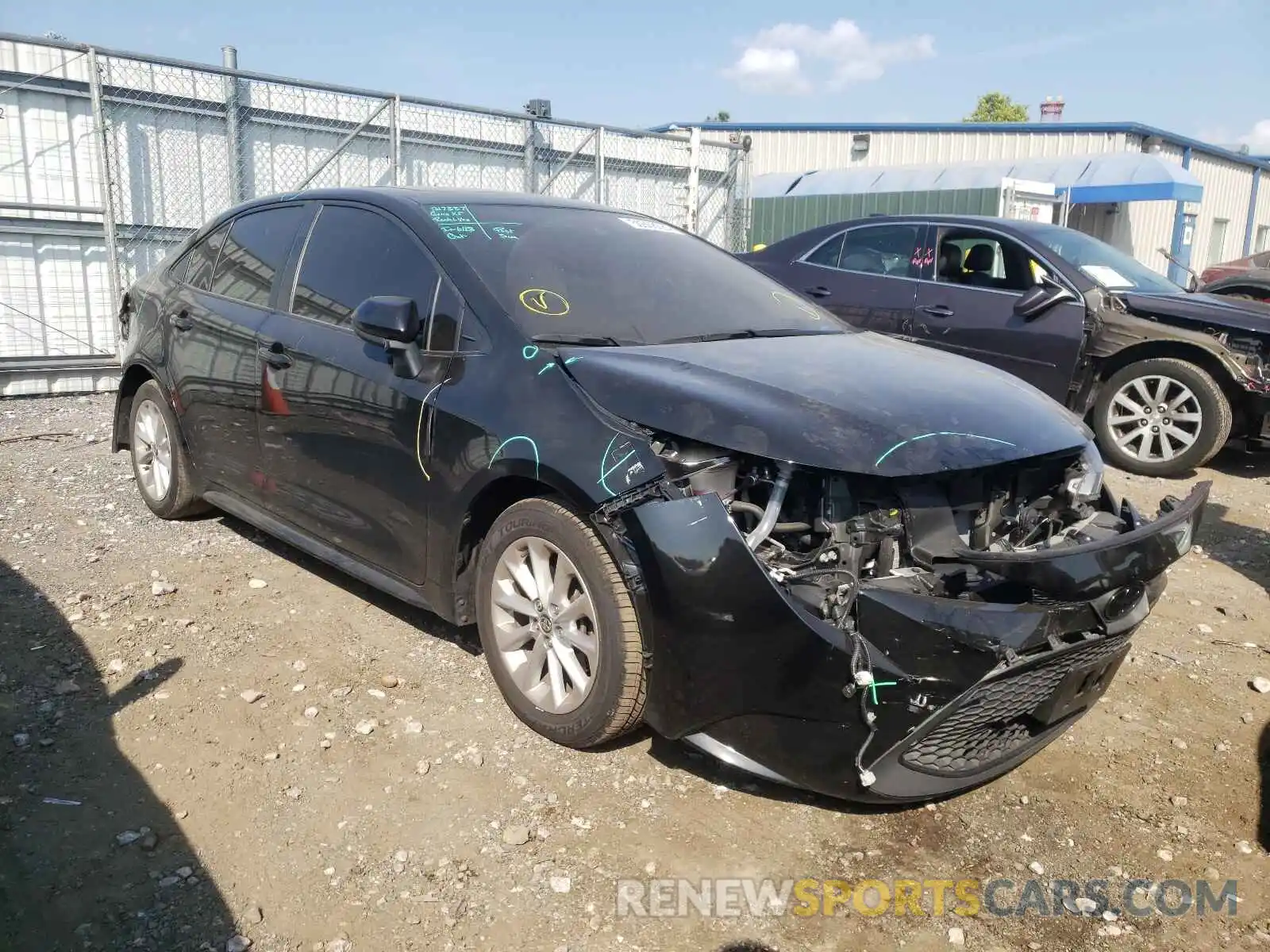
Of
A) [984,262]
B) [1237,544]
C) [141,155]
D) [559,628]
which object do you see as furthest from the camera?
[141,155]

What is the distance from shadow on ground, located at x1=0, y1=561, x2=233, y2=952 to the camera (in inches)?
90.8

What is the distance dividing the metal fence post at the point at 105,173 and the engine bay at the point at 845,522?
687cm

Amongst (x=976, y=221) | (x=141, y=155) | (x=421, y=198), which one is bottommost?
(x=421, y=198)

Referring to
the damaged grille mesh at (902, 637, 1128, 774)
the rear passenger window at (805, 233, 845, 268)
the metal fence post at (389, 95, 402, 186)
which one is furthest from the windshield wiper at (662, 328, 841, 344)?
the metal fence post at (389, 95, 402, 186)

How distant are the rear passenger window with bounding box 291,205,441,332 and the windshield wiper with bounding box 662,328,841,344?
32.1 inches

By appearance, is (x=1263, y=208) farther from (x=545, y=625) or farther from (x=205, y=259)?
(x=545, y=625)

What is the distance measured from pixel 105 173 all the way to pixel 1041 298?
714cm

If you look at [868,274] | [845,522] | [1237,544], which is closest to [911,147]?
[868,274]

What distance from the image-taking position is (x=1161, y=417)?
21.7 feet

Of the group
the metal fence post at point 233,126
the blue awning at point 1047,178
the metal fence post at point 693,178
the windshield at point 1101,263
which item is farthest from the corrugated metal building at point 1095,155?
the windshield at point 1101,263

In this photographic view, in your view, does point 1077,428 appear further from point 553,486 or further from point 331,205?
point 331,205

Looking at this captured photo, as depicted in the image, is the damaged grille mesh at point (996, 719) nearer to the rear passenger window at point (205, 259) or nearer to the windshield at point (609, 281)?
the windshield at point (609, 281)

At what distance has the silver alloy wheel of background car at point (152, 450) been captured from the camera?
16.4ft

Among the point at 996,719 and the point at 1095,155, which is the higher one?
the point at 1095,155
